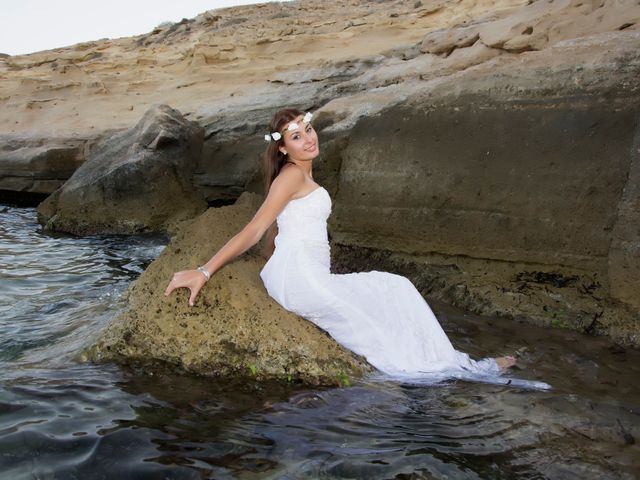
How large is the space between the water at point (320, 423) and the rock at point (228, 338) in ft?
0.42

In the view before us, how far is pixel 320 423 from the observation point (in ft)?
11.7

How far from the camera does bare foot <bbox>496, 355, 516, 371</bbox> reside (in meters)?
4.35

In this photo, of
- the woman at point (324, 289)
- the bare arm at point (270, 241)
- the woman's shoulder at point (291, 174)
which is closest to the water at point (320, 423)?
the woman at point (324, 289)

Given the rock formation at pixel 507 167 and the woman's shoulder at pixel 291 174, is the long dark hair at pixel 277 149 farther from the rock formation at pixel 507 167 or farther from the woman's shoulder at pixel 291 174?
the rock formation at pixel 507 167

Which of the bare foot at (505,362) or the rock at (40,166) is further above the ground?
the rock at (40,166)

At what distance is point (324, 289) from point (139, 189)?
6.58 meters

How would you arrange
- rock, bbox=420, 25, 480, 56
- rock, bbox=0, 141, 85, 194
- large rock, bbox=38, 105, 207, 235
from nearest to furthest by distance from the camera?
rock, bbox=420, 25, 480, 56 → large rock, bbox=38, 105, 207, 235 → rock, bbox=0, 141, 85, 194

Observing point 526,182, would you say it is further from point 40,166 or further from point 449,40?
point 40,166

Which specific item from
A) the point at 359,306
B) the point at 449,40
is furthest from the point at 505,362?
the point at 449,40

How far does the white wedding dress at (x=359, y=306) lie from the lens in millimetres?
4148

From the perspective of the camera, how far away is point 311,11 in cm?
1675

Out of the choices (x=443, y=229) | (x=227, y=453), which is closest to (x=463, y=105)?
(x=443, y=229)

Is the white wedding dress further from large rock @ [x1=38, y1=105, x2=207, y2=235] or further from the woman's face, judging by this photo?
large rock @ [x1=38, y1=105, x2=207, y2=235]

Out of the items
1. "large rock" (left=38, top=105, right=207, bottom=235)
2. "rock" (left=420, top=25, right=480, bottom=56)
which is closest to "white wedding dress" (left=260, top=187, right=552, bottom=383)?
"rock" (left=420, top=25, right=480, bottom=56)
